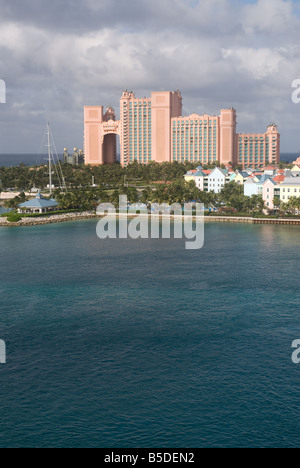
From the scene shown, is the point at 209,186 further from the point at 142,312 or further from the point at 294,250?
the point at 142,312

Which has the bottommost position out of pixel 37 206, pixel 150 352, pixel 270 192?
pixel 150 352

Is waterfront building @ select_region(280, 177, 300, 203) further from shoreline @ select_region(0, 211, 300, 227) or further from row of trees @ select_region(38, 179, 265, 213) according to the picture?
shoreline @ select_region(0, 211, 300, 227)

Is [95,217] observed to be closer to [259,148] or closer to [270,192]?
[270,192]

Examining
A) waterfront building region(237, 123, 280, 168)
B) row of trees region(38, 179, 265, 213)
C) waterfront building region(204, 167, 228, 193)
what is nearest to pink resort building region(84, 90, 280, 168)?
waterfront building region(237, 123, 280, 168)

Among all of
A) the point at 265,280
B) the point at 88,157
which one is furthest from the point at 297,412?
the point at 88,157

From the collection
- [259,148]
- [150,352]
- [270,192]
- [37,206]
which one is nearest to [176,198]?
[270,192]

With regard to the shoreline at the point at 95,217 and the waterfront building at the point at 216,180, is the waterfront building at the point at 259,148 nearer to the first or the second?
the waterfront building at the point at 216,180
